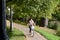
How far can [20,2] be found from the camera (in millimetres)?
17969

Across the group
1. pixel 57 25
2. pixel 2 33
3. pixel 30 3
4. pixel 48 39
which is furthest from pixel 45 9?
pixel 2 33

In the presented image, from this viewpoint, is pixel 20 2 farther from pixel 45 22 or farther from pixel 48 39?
pixel 45 22

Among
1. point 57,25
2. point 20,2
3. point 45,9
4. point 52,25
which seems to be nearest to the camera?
point 20,2

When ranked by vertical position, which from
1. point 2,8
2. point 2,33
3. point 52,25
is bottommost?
point 52,25

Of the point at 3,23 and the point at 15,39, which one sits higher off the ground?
the point at 3,23

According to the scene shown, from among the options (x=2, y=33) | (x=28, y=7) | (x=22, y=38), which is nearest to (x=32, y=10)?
(x=28, y=7)

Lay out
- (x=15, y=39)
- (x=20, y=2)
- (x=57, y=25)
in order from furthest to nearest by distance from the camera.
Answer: (x=57, y=25) < (x=15, y=39) < (x=20, y=2)

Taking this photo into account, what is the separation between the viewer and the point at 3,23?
6992mm

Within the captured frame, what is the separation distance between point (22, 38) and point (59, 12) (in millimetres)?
23419

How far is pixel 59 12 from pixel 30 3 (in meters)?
24.1

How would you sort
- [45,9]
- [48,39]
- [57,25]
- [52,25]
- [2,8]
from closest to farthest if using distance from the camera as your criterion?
[2,8] < [48,39] < [45,9] < [57,25] < [52,25]

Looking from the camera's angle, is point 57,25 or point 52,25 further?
point 52,25

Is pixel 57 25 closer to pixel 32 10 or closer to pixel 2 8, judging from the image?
pixel 32 10

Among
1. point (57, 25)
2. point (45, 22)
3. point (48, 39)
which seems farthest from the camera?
point (45, 22)
